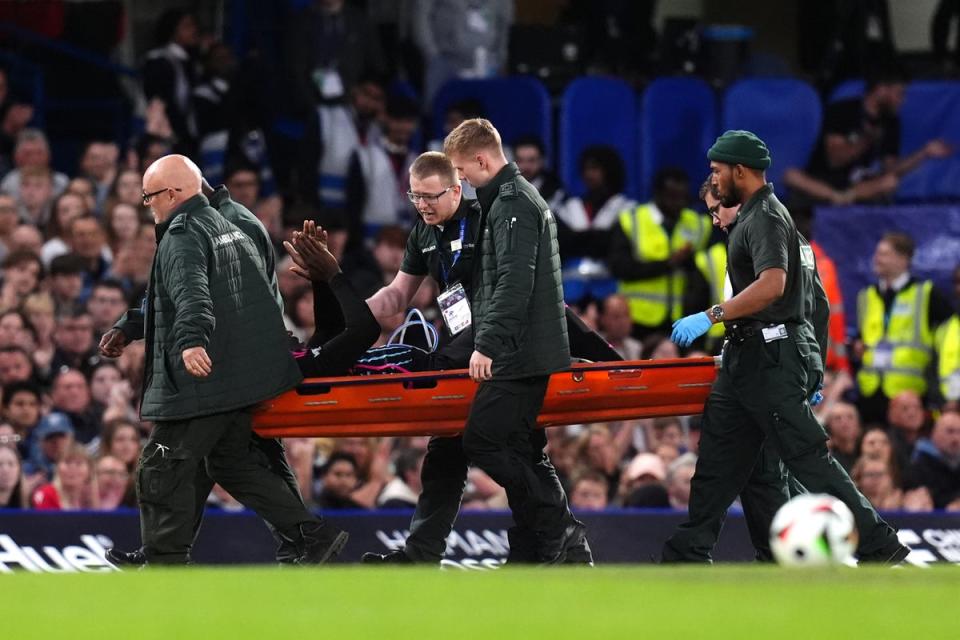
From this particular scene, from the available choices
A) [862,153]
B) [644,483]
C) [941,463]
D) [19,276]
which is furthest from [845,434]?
[19,276]

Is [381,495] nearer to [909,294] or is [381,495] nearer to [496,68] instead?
[909,294]

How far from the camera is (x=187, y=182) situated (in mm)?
9422

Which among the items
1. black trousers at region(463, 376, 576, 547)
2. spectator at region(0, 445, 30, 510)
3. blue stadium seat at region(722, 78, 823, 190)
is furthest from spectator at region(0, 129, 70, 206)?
black trousers at region(463, 376, 576, 547)

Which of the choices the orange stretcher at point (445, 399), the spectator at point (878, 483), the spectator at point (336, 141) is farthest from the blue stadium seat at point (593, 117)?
the orange stretcher at point (445, 399)

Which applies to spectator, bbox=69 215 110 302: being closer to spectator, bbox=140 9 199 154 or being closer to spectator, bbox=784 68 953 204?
spectator, bbox=140 9 199 154

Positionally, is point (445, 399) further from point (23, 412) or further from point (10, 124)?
point (10, 124)

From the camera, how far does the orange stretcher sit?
31.7ft

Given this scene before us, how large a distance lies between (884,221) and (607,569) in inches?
340

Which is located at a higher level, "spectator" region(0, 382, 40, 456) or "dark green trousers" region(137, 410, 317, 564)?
"dark green trousers" region(137, 410, 317, 564)

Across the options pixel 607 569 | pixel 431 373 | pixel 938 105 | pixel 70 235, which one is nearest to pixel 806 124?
pixel 938 105

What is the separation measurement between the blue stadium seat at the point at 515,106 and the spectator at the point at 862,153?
195cm

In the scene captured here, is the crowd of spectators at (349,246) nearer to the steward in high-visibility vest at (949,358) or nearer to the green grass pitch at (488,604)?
the steward in high-visibility vest at (949,358)

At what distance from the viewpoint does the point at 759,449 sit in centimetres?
960

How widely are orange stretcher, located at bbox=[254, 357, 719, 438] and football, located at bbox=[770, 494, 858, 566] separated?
49.0 inches
